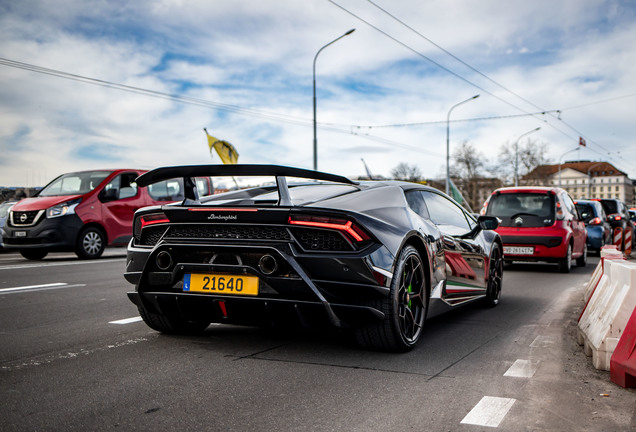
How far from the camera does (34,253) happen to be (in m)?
13.5

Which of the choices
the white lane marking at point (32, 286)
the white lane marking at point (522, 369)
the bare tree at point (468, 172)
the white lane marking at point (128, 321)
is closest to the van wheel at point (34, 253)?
the white lane marking at point (32, 286)

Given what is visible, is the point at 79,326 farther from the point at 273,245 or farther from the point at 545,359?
the point at 545,359

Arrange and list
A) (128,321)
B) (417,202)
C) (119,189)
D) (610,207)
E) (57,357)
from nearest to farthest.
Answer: (57,357), (417,202), (128,321), (119,189), (610,207)

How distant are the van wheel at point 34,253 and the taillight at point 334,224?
A: 432 inches

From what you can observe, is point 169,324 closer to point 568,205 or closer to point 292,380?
point 292,380

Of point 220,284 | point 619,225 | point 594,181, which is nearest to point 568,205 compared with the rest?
point 619,225

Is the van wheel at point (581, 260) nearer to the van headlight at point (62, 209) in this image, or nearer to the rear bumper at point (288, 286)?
the rear bumper at point (288, 286)

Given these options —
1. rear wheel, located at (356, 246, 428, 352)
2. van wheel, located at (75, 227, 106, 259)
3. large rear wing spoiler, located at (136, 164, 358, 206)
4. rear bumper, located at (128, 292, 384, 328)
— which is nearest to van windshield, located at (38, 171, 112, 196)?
van wheel, located at (75, 227, 106, 259)

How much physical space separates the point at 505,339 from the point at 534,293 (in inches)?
138

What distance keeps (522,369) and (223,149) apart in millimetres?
26177

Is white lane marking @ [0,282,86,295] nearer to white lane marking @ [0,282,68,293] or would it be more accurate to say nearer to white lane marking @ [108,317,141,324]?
white lane marking @ [0,282,68,293]

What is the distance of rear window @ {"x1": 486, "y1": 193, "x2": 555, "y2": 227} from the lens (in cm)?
1132

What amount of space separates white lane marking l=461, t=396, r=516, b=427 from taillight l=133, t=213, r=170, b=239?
236 centimetres

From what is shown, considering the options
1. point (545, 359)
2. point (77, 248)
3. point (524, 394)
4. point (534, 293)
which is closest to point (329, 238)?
point (524, 394)
